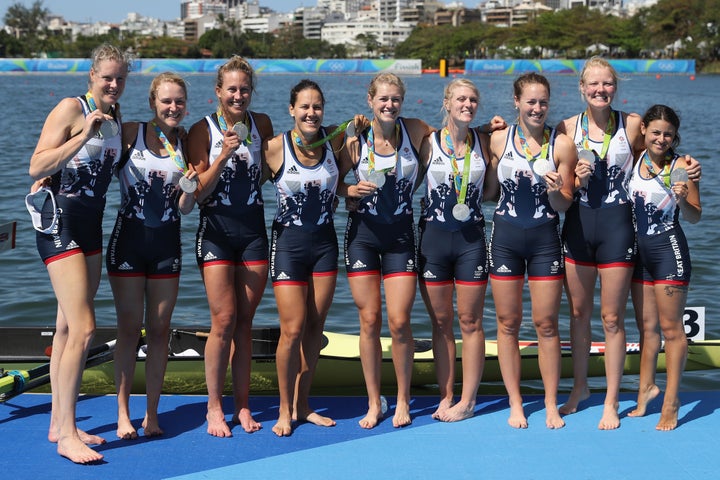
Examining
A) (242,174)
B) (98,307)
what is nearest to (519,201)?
(242,174)

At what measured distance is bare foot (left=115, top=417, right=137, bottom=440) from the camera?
5.14 meters

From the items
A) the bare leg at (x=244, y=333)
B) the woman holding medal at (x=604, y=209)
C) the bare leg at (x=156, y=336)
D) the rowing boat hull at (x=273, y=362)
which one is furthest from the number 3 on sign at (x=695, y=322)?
the bare leg at (x=156, y=336)

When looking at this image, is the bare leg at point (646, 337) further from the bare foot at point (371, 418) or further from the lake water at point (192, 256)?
the bare foot at point (371, 418)

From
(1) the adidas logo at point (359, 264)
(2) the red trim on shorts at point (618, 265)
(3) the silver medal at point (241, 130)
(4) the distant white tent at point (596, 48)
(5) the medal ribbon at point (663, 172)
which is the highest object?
(4) the distant white tent at point (596, 48)

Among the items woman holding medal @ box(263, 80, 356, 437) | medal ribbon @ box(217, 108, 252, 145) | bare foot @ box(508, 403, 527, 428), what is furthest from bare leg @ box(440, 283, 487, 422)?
medal ribbon @ box(217, 108, 252, 145)

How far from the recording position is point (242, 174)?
512cm

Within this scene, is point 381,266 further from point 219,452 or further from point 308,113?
point 219,452

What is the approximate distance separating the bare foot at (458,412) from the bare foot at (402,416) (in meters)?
0.20

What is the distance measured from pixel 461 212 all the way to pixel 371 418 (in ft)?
4.18

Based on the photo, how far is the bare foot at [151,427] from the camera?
5188 millimetres

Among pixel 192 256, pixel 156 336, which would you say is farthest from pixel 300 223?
pixel 192 256

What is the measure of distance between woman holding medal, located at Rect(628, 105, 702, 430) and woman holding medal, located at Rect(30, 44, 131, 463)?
2848 mm

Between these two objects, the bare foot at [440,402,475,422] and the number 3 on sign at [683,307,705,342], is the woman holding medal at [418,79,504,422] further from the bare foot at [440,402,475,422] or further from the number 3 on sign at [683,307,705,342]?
the number 3 on sign at [683,307,705,342]

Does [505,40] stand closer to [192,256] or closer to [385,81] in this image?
[192,256]
